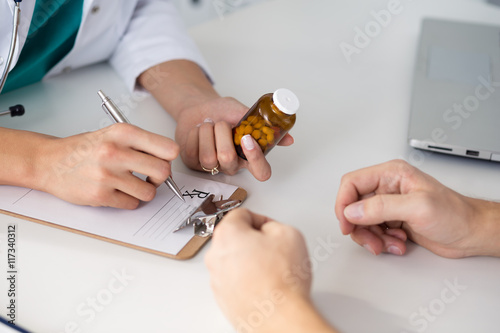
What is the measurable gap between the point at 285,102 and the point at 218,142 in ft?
0.46

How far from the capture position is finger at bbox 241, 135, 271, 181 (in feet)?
2.65

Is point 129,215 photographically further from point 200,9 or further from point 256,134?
point 200,9

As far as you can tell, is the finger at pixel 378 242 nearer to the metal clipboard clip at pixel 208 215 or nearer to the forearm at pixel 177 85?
the metal clipboard clip at pixel 208 215

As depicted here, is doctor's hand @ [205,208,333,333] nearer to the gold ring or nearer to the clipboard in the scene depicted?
the clipboard

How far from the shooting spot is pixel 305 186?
2.83 feet

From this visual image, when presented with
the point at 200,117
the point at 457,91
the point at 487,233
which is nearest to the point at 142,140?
the point at 200,117

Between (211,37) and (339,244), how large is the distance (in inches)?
33.3

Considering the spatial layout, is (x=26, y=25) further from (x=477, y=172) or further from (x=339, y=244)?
(x=477, y=172)

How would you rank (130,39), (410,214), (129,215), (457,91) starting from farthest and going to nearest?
(130,39) → (457,91) → (129,215) → (410,214)

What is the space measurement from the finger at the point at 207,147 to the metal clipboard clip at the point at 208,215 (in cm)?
7

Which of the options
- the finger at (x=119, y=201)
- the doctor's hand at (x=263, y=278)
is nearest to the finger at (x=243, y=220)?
the doctor's hand at (x=263, y=278)

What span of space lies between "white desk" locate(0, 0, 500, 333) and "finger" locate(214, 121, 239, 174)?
0.13 feet

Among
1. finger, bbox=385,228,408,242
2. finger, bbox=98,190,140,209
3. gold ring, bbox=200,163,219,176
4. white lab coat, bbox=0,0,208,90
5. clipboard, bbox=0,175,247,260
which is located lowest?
clipboard, bbox=0,175,247,260

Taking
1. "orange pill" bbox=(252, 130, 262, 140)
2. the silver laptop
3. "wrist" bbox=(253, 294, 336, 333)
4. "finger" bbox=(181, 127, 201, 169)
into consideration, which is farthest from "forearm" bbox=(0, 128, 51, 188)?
the silver laptop
